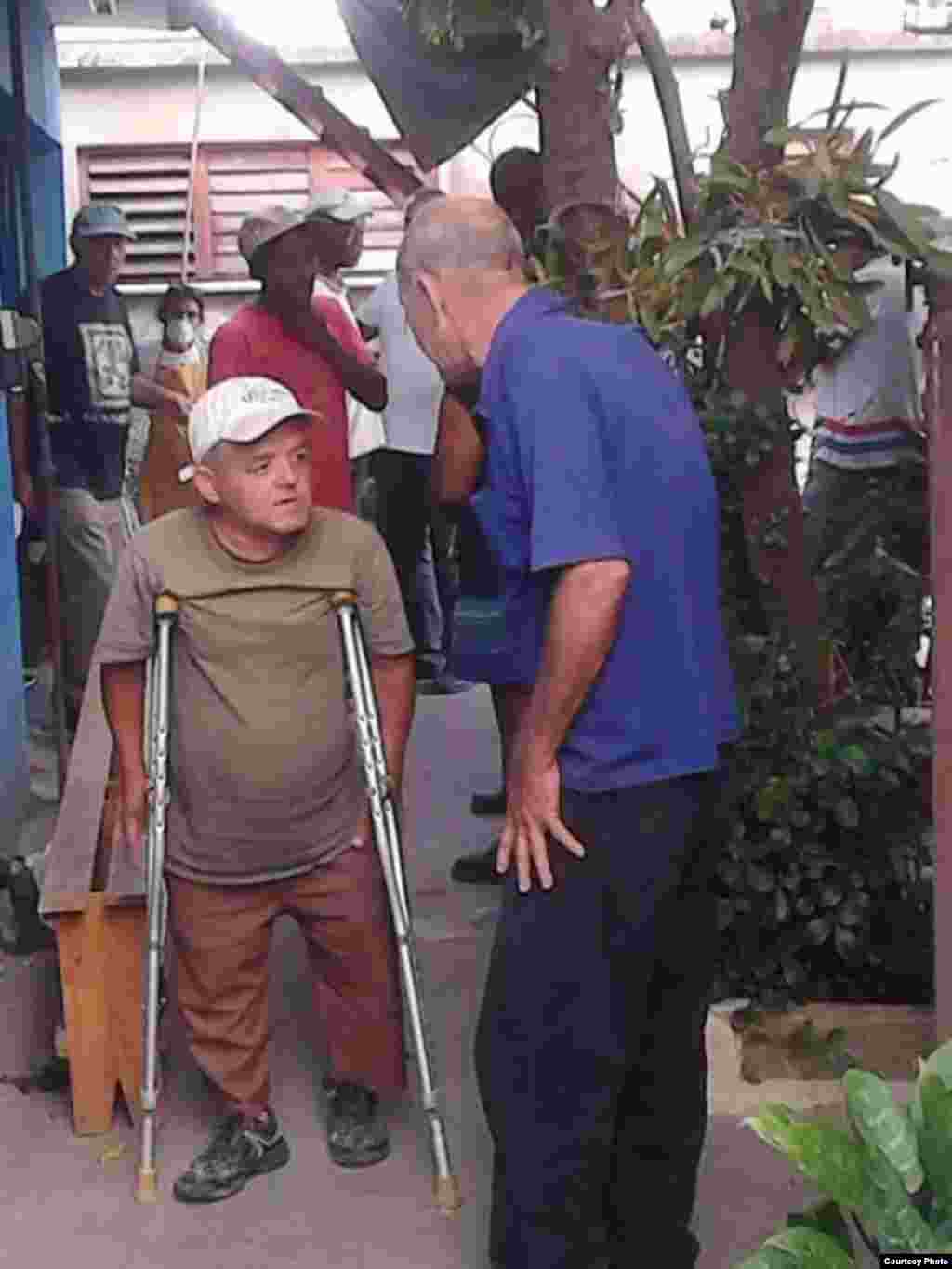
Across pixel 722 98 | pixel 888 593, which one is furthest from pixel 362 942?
pixel 722 98

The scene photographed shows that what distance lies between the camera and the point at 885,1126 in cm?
214

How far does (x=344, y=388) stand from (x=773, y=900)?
234 centimetres

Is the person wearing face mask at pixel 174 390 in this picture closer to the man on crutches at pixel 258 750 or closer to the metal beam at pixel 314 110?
the metal beam at pixel 314 110

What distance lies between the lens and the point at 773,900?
4.34m

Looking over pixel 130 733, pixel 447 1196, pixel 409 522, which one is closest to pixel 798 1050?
pixel 447 1196

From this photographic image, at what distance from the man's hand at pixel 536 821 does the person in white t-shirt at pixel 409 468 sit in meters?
4.29

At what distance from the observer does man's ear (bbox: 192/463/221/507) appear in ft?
13.1

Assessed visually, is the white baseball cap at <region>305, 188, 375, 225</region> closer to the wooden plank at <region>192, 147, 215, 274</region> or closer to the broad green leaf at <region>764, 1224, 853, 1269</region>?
the broad green leaf at <region>764, 1224, 853, 1269</region>

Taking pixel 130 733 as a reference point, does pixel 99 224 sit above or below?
above

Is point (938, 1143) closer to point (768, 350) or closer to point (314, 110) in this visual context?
point (768, 350)

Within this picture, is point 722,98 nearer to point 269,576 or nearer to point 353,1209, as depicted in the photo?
point 269,576

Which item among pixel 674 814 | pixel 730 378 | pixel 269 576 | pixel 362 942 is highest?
pixel 730 378

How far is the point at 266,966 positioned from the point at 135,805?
0.44m

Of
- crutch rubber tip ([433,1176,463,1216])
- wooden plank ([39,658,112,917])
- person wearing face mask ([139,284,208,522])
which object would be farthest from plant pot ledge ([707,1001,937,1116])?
person wearing face mask ([139,284,208,522])
